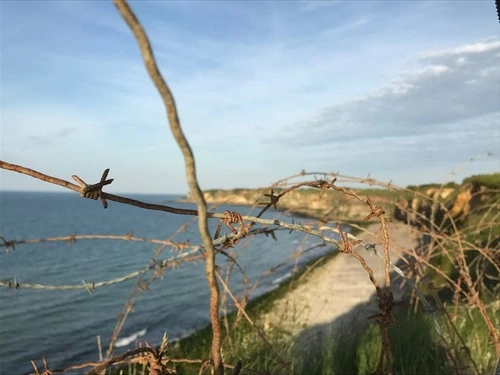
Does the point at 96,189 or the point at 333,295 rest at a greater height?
the point at 96,189

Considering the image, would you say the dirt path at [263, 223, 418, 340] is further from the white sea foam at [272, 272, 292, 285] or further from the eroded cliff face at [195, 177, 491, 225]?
the eroded cliff face at [195, 177, 491, 225]

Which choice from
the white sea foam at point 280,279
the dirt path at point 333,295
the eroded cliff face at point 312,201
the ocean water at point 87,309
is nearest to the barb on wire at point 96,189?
the eroded cliff face at point 312,201

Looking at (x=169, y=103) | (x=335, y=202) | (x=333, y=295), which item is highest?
(x=169, y=103)

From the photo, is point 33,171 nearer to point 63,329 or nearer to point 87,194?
point 87,194

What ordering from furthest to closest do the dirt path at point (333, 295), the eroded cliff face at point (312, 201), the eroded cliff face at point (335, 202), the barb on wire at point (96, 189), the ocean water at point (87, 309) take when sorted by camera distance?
1. the ocean water at point (87, 309)
2. the dirt path at point (333, 295)
3. the eroded cliff face at point (335, 202)
4. the eroded cliff face at point (312, 201)
5. the barb on wire at point (96, 189)

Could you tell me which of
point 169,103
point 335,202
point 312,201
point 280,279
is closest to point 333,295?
point 280,279

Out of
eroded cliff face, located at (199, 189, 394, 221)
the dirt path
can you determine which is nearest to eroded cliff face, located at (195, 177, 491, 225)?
eroded cliff face, located at (199, 189, 394, 221)

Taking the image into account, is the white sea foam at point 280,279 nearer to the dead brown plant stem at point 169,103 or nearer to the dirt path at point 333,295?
the dirt path at point 333,295

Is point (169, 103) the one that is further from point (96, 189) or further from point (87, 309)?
point (87, 309)

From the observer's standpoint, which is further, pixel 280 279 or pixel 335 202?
pixel 280 279

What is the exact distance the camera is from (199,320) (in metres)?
16.0

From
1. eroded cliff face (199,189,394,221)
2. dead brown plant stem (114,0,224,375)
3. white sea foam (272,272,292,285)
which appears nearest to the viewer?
dead brown plant stem (114,0,224,375)

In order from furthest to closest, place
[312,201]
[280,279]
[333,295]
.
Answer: [280,279] → [333,295] → [312,201]

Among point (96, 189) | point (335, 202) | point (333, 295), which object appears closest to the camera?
point (96, 189)
